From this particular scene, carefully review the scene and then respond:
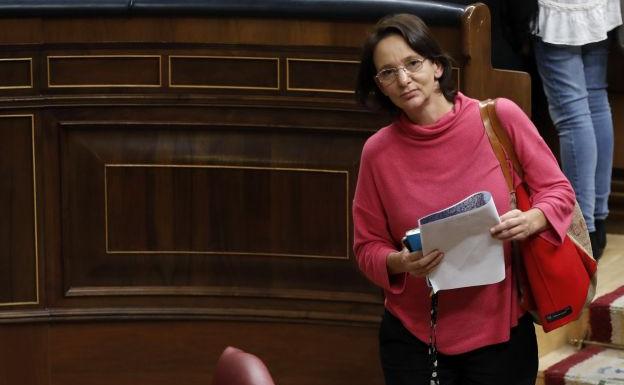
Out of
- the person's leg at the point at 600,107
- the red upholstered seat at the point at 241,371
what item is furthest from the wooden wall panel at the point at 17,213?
the red upholstered seat at the point at 241,371

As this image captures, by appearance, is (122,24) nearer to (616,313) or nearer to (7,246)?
(7,246)

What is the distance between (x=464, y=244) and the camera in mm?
2766

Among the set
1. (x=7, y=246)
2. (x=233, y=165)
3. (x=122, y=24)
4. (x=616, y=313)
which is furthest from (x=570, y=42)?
(x=7, y=246)

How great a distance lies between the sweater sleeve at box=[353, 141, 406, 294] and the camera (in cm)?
291

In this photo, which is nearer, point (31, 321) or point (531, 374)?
point (531, 374)

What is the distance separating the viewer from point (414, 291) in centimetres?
292

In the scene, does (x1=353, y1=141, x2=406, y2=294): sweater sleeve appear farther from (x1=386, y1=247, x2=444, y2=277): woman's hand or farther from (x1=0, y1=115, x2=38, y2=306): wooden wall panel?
(x1=0, y1=115, x2=38, y2=306): wooden wall panel

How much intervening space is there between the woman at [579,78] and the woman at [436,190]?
158 cm

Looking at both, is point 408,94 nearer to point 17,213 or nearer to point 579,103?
point 579,103

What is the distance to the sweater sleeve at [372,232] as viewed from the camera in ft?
9.56

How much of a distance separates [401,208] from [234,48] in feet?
4.87

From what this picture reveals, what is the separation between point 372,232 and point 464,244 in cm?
27

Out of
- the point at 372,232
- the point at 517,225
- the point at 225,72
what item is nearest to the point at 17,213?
the point at 225,72

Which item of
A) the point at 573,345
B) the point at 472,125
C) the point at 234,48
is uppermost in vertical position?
the point at 234,48
